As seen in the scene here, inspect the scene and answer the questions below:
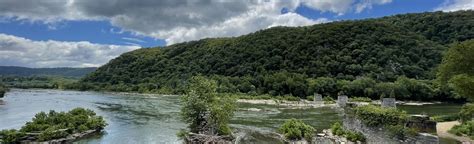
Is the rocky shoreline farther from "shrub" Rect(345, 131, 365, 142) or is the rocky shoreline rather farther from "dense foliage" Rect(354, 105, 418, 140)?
"dense foliage" Rect(354, 105, 418, 140)

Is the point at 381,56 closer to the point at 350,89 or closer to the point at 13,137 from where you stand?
the point at 350,89

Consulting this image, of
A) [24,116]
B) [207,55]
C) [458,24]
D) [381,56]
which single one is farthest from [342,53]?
[24,116]

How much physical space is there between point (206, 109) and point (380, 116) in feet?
61.0

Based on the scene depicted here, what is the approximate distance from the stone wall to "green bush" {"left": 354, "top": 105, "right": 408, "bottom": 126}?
1.51 ft

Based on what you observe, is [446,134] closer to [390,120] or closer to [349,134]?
[349,134]

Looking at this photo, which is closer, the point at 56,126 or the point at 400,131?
the point at 400,131

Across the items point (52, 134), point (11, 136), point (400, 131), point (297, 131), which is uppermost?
point (400, 131)

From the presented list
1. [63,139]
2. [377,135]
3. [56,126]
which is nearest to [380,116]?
[377,135]

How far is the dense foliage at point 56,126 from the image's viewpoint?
132ft

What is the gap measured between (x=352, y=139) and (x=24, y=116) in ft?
164

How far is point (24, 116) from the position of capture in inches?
2514

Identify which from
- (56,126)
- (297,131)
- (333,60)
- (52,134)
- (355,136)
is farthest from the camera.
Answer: (333,60)

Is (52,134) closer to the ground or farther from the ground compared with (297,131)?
closer to the ground

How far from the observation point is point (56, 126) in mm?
43188
